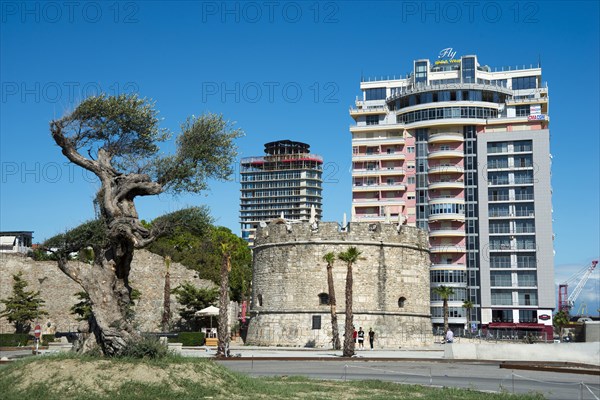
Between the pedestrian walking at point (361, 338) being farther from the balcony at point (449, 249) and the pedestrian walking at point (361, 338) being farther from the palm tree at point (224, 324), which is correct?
the balcony at point (449, 249)

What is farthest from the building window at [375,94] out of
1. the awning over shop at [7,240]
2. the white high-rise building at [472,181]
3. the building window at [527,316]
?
the awning over shop at [7,240]

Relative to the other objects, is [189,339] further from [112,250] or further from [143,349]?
[143,349]

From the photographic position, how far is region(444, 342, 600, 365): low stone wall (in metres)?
27.4

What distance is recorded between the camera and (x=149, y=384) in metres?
14.3

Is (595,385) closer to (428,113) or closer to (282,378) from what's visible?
(282,378)

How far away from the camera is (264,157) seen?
16125cm

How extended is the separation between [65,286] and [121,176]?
129 feet

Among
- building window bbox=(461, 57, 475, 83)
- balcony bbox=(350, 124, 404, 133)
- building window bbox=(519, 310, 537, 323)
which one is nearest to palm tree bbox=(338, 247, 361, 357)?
building window bbox=(519, 310, 537, 323)

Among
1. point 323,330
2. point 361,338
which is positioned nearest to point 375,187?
point 323,330

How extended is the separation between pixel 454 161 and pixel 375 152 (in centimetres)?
939

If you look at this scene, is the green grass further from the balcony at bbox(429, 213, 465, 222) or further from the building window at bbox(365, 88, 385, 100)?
the building window at bbox(365, 88, 385, 100)

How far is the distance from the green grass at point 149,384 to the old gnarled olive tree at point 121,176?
1091mm

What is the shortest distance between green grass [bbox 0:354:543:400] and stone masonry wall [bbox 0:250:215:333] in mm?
36289

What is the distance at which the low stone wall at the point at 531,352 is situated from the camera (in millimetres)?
27359
